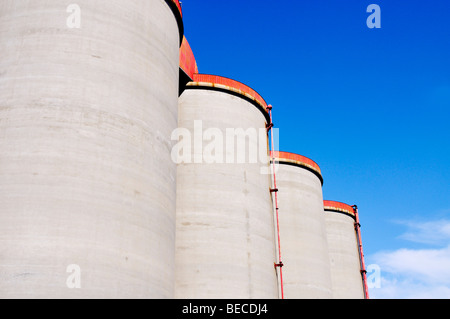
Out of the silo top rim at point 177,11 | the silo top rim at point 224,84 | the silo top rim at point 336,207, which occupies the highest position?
the silo top rim at point 177,11

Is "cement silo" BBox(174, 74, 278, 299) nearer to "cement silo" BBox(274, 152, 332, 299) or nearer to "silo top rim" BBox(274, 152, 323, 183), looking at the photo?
"cement silo" BBox(274, 152, 332, 299)

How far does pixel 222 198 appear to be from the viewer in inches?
744

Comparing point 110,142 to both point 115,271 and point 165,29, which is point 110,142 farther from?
point 165,29

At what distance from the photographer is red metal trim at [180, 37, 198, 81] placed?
20.5 meters

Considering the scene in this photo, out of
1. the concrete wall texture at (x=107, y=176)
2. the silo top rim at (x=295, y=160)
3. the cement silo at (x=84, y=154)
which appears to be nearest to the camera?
the cement silo at (x=84, y=154)

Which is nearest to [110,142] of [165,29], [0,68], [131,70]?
[131,70]

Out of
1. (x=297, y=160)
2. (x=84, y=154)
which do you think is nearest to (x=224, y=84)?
(x=297, y=160)

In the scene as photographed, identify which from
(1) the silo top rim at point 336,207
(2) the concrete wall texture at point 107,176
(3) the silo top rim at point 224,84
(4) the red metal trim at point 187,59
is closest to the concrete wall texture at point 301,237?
(2) the concrete wall texture at point 107,176

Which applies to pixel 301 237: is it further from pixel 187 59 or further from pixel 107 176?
pixel 107 176

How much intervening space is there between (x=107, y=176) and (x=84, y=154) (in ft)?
2.60

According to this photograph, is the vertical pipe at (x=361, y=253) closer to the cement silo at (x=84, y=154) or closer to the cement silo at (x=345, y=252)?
the cement silo at (x=345, y=252)

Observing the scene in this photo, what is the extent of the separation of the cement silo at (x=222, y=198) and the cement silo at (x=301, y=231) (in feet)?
18.2

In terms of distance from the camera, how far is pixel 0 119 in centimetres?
1248

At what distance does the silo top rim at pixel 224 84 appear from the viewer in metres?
21.0
